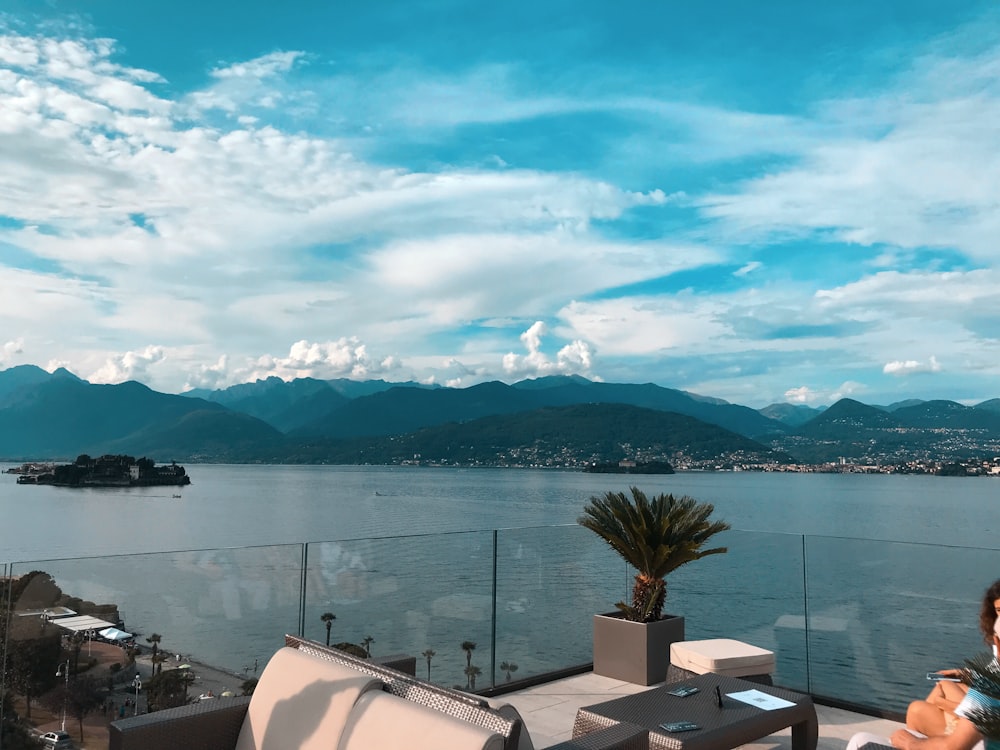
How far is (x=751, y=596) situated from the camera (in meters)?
6.40

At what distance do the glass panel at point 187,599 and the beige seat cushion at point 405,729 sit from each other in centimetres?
211

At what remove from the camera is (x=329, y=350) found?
101 m

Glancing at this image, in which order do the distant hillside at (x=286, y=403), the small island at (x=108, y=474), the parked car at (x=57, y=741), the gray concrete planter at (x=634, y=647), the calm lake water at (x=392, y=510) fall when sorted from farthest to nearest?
the distant hillside at (x=286, y=403) < the small island at (x=108, y=474) < the calm lake water at (x=392, y=510) < the gray concrete planter at (x=634, y=647) < the parked car at (x=57, y=741)

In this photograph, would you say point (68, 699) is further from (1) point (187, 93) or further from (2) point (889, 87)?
(2) point (889, 87)

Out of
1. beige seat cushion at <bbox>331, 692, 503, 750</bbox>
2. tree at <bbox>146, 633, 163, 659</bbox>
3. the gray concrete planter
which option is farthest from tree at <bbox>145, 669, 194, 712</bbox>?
the gray concrete planter

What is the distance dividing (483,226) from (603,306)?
10.7 m

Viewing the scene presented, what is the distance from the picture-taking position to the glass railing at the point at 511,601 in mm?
4227

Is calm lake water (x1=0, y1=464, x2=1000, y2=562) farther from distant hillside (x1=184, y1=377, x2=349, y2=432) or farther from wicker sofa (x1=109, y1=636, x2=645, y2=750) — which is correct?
distant hillside (x1=184, y1=377, x2=349, y2=432)

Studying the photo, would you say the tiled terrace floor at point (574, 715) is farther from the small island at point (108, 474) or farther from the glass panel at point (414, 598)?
the small island at point (108, 474)

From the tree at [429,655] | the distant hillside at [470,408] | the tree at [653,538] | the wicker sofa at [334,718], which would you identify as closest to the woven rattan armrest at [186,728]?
the wicker sofa at [334,718]

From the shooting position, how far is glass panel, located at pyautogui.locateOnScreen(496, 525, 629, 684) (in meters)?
6.09

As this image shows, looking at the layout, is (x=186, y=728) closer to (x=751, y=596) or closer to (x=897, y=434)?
(x=751, y=596)

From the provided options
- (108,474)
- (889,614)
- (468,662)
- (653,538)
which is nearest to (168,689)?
(468,662)

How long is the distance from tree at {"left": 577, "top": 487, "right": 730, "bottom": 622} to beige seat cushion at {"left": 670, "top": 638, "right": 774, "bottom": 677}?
1.06 meters
